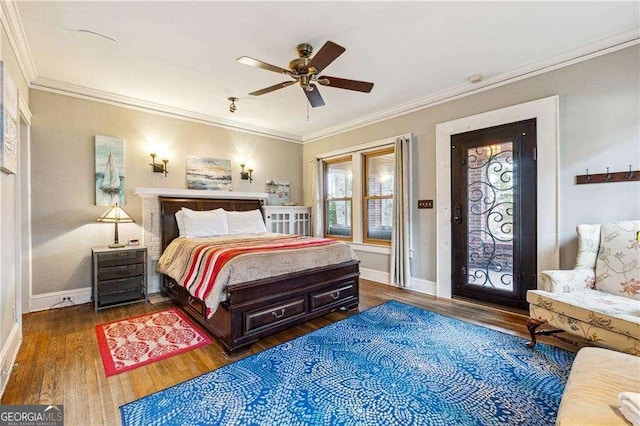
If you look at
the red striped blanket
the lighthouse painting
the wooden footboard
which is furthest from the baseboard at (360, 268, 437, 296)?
the lighthouse painting

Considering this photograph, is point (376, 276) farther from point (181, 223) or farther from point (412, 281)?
point (181, 223)

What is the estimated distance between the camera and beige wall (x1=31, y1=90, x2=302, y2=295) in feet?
11.3

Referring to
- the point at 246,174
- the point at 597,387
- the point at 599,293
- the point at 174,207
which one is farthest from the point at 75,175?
the point at 599,293

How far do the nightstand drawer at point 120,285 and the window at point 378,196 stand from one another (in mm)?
3458

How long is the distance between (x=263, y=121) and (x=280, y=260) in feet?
10.4

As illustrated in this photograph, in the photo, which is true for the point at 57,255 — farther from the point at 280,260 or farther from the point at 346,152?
the point at 346,152

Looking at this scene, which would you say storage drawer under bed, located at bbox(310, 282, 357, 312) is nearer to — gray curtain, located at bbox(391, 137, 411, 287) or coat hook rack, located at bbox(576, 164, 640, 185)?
gray curtain, located at bbox(391, 137, 411, 287)

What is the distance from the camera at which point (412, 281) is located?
428 cm

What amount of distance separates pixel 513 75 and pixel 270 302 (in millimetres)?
3669

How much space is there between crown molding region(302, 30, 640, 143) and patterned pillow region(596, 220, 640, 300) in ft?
5.45

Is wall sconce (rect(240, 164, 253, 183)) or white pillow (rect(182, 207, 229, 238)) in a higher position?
wall sconce (rect(240, 164, 253, 183))

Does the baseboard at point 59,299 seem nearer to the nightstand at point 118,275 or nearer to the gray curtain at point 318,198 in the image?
the nightstand at point 118,275

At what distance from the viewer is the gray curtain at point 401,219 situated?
4.24 metres

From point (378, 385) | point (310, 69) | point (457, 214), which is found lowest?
point (378, 385)
